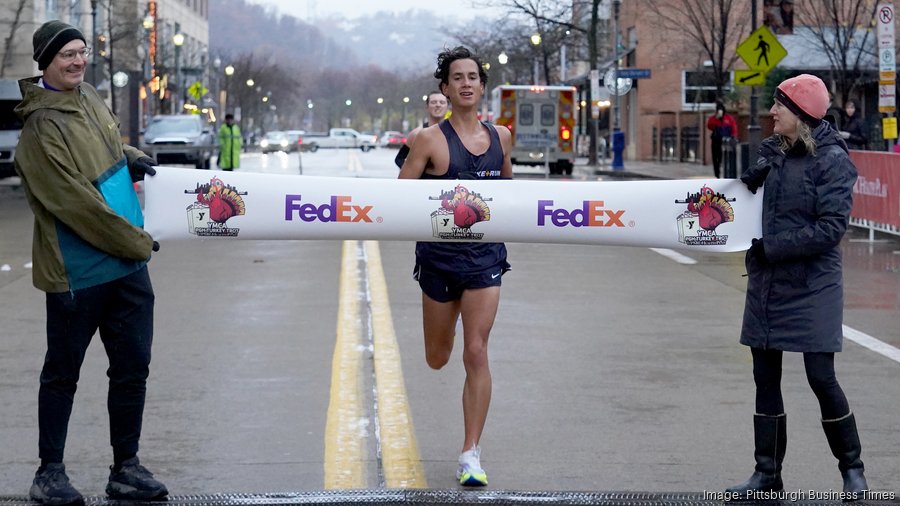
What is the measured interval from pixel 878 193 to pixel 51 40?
54.3 feet

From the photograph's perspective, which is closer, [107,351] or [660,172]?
[107,351]

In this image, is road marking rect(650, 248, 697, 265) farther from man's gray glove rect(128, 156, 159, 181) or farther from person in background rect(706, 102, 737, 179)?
person in background rect(706, 102, 737, 179)

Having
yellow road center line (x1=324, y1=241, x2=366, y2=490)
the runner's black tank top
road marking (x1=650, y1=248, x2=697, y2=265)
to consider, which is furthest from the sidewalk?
the runner's black tank top

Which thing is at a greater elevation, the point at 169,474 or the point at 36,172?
the point at 36,172

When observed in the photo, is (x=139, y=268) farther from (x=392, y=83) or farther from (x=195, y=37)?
(x=392, y=83)

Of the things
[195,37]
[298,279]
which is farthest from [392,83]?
[298,279]

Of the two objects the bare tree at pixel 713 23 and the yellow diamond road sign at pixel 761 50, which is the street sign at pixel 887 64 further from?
the bare tree at pixel 713 23

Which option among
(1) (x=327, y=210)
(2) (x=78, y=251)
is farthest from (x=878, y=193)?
(2) (x=78, y=251)

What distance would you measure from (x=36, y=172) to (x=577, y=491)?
8.34ft

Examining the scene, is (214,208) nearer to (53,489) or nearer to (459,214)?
(459,214)

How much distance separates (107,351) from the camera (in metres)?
5.84

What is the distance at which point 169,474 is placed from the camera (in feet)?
21.1

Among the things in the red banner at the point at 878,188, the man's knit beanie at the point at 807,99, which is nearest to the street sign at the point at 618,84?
the red banner at the point at 878,188

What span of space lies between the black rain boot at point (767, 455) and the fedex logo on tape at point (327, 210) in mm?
1974
